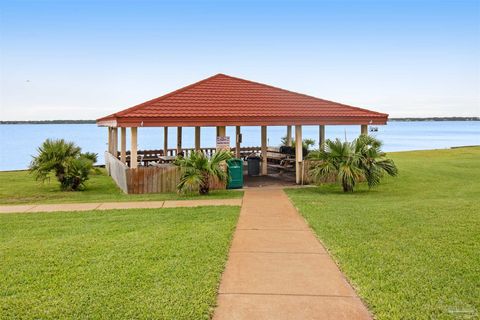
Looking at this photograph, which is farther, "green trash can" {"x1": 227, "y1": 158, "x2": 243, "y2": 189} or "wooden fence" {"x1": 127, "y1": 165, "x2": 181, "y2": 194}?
"green trash can" {"x1": 227, "y1": 158, "x2": 243, "y2": 189}

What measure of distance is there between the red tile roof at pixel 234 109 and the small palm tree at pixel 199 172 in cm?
168

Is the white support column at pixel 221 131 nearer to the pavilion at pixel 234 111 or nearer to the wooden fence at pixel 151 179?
the pavilion at pixel 234 111

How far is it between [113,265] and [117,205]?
17.1ft

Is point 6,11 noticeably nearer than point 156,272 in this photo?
No

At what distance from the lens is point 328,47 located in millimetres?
25906

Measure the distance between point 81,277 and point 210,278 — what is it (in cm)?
153

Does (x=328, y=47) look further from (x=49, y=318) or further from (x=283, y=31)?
(x=49, y=318)

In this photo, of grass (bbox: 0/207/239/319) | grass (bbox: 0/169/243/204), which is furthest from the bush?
grass (bbox: 0/207/239/319)

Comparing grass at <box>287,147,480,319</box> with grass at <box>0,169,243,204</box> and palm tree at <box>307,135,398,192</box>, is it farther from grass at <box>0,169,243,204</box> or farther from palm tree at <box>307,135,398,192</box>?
grass at <box>0,169,243,204</box>

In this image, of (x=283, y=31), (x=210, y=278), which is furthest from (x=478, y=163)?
(x=210, y=278)

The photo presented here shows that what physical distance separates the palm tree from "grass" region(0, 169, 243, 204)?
9.14 ft

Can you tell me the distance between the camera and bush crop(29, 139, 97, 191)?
1497cm

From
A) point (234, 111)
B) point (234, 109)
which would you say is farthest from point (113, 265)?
point (234, 109)

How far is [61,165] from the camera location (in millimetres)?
15062
